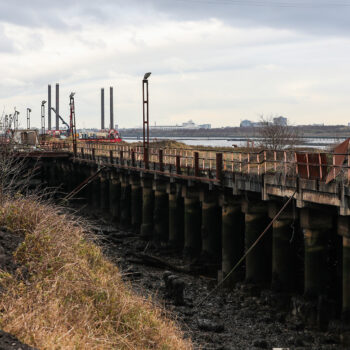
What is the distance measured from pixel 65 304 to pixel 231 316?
7844mm

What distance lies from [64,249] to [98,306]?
7.26 feet

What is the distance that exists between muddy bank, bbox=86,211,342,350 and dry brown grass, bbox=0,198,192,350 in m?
1.79

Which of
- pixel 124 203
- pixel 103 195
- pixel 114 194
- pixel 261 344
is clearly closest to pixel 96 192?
pixel 103 195

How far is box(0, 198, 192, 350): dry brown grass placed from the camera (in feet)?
32.0

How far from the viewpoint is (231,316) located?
1789cm

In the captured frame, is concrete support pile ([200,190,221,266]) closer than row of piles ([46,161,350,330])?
No

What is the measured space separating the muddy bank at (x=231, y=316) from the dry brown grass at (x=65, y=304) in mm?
1789

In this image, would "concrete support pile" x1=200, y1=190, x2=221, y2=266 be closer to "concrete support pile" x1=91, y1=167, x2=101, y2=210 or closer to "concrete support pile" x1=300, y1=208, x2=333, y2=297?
"concrete support pile" x1=300, y1=208, x2=333, y2=297

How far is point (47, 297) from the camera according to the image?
1115 centimetres

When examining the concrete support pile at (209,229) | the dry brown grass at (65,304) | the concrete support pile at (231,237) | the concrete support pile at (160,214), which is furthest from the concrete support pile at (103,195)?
the dry brown grass at (65,304)

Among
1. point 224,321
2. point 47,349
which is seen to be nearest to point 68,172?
point 224,321

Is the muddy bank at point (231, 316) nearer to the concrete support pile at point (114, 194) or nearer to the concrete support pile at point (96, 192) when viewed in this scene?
the concrete support pile at point (114, 194)

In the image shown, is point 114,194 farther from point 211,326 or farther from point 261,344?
point 261,344

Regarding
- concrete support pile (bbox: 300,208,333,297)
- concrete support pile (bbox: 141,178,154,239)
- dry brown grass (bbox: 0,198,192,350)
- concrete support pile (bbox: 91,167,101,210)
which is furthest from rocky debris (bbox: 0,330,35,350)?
concrete support pile (bbox: 91,167,101,210)
